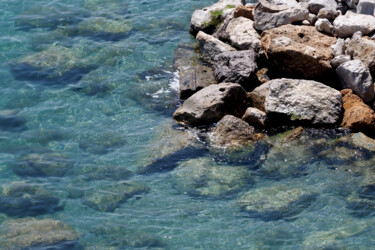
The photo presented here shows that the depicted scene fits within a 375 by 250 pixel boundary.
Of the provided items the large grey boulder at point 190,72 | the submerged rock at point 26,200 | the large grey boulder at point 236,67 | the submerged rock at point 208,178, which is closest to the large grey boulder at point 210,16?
the large grey boulder at point 190,72

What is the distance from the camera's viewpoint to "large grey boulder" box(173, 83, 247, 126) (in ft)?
46.7

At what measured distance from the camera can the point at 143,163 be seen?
13.1 metres

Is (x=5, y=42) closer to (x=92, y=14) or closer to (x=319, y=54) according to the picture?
(x=92, y=14)

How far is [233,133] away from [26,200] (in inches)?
198

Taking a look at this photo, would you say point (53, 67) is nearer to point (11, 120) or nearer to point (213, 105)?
point (11, 120)

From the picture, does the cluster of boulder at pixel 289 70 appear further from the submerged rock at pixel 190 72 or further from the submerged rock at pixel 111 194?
the submerged rock at pixel 111 194

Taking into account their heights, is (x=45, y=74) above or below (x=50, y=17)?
below

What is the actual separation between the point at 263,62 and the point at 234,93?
2200 mm

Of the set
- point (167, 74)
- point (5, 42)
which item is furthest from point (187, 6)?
point (5, 42)

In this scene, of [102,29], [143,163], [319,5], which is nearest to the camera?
[143,163]

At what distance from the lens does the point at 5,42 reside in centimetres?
1833

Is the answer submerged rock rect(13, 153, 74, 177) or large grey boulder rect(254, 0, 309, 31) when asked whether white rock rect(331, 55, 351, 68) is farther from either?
submerged rock rect(13, 153, 74, 177)

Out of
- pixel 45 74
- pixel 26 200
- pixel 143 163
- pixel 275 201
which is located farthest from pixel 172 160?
pixel 45 74

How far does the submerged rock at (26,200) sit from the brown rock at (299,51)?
279 inches
